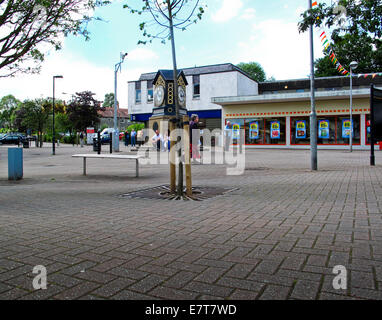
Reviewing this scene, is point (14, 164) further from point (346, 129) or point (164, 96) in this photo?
point (346, 129)

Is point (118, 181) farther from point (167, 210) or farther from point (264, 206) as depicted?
point (264, 206)

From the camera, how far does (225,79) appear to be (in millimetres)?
40438

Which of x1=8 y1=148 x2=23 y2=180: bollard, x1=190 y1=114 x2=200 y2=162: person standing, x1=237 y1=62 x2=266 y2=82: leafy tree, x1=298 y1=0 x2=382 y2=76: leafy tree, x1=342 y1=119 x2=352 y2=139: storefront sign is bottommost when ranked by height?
x1=8 y1=148 x2=23 y2=180: bollard

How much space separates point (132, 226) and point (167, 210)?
3.80ft

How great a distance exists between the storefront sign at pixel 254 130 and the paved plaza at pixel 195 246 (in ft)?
84.9

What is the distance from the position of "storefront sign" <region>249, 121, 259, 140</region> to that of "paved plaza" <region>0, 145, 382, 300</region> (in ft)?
84.9

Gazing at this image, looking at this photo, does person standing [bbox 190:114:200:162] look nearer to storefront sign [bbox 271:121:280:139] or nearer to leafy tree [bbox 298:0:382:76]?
leafy tree [bbox 298:0:382:76]

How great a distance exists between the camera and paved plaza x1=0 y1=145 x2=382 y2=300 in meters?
2.73

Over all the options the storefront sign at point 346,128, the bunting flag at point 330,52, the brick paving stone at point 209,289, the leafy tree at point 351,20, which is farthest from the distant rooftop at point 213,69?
the brick paving stone at point 209,289

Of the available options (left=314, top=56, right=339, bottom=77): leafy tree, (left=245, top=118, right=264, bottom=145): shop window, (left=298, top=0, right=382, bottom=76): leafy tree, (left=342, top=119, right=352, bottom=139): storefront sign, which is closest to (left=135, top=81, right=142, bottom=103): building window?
(left=245, top=118, right=264, bottom=145): shop window
